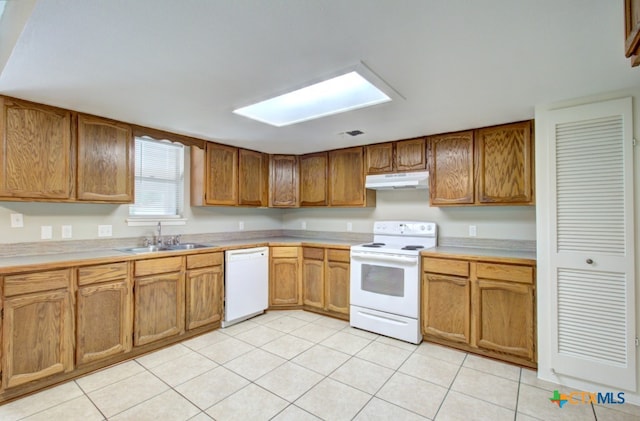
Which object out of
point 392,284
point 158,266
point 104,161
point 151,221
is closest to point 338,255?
point 392,284

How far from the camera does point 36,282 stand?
85.7 inches

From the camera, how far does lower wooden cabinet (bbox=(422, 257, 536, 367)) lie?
100 inches

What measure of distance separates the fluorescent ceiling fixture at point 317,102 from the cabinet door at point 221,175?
43.6 inches

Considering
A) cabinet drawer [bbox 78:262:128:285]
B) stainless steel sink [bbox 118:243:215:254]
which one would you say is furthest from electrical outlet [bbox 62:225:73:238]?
cabinet drawer [bbox 78:262:128:285]

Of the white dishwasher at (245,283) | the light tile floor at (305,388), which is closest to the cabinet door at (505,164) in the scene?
the light tile floor at (305,388)

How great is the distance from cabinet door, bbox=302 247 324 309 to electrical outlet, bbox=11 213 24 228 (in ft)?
8.83

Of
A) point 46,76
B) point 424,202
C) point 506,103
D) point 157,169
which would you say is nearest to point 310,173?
point 424,202

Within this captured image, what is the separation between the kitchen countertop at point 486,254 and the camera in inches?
103

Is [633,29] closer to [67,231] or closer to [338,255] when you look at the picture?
[338,255]

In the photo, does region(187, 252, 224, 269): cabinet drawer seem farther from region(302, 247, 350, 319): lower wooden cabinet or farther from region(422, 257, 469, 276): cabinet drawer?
region(422, 257, 469, 276): cabinet drawer

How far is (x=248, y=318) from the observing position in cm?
370

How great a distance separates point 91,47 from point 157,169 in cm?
205

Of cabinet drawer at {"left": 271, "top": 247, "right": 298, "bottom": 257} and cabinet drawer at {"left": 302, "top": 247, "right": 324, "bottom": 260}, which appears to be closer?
cabinet drawer at {"left": 302, "top": 247, "right": 324, "bottom": 260}

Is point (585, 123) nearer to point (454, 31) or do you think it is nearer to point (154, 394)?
point (454, 31)
